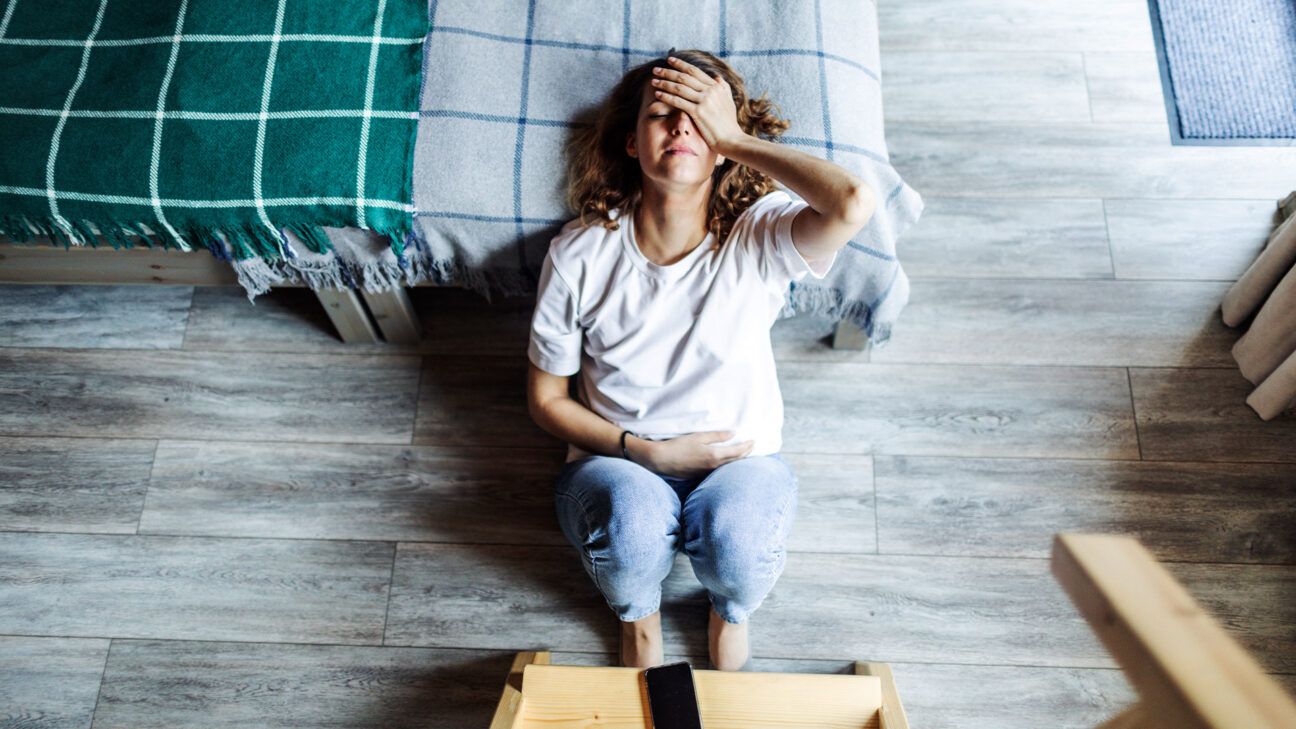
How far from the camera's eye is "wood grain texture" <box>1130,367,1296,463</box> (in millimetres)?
1381

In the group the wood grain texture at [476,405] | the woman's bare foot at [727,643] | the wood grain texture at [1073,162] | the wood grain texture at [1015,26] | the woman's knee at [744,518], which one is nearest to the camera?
the woman's knee at [744,518]

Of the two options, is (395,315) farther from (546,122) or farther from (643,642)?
(643,642)

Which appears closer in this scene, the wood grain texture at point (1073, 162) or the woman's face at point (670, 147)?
the woman's face at point (670, 147)

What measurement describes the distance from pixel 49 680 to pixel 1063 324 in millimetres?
1752

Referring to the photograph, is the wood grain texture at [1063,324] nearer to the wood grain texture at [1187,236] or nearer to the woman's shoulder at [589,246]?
the wood grain texture at [1187,236]

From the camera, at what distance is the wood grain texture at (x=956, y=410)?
1400 mm

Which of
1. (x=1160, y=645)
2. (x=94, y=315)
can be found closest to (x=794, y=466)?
(x=1160, y=645)

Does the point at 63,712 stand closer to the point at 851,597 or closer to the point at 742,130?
the point at 851,597

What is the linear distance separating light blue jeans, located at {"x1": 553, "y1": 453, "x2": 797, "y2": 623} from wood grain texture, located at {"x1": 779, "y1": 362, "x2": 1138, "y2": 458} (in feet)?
0.97

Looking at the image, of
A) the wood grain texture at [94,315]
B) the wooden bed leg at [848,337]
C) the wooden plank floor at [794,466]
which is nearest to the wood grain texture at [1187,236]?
the wooden plank floor at [794,466]

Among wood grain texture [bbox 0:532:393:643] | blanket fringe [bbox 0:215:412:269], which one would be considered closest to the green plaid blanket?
blanket fringe [bbox 0:215:412:269]

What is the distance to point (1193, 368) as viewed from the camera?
1440 mm

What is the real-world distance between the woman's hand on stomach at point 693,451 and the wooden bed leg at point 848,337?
34 cm

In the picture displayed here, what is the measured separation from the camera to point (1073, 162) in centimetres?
159
